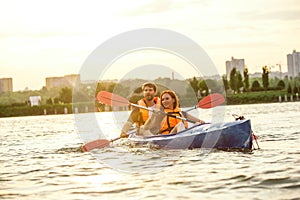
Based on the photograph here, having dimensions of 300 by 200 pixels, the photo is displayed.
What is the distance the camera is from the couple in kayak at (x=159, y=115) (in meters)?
14.2

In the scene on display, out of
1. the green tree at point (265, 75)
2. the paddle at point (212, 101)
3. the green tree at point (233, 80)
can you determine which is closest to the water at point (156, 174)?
the paddle at point (212, 101)

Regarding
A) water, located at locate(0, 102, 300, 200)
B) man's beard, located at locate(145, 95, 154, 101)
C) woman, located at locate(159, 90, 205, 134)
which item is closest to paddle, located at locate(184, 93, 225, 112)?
woman, located at locate(159, 90, 205, 134)

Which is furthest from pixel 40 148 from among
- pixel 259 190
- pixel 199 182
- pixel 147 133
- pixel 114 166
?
pixel 259 190

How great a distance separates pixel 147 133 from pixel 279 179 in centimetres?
664

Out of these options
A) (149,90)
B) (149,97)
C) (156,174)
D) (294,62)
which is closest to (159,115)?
(149,97)

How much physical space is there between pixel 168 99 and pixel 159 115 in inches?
21.8

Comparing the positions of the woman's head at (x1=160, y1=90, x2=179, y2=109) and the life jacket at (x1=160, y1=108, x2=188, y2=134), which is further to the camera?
the life jacket at (x1=160, y1=108, x2=188, y2=134)

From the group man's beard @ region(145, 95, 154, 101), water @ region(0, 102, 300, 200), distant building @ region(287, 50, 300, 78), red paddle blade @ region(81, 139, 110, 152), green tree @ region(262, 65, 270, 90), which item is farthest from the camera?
distant building @ region(287, 50, 300, 78)

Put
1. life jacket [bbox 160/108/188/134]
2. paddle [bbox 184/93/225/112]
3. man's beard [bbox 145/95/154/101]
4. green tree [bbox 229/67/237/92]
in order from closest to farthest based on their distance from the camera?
life jacket [bbox 160/108/188/134]
man's beard [bbox 145/95/154/101]
paddle [bbox 184/93/225/112]
green tree [bbox 229/67/237/92]

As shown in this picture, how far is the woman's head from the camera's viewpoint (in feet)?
46.5

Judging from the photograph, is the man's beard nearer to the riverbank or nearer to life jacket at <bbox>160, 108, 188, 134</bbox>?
life jacket at <bbox>160, 108, 188, 134</bbox>

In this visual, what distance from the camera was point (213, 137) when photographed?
12.9 meters

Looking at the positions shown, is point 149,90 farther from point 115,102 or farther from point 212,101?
point 212,101

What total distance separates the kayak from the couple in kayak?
0.67 meters
